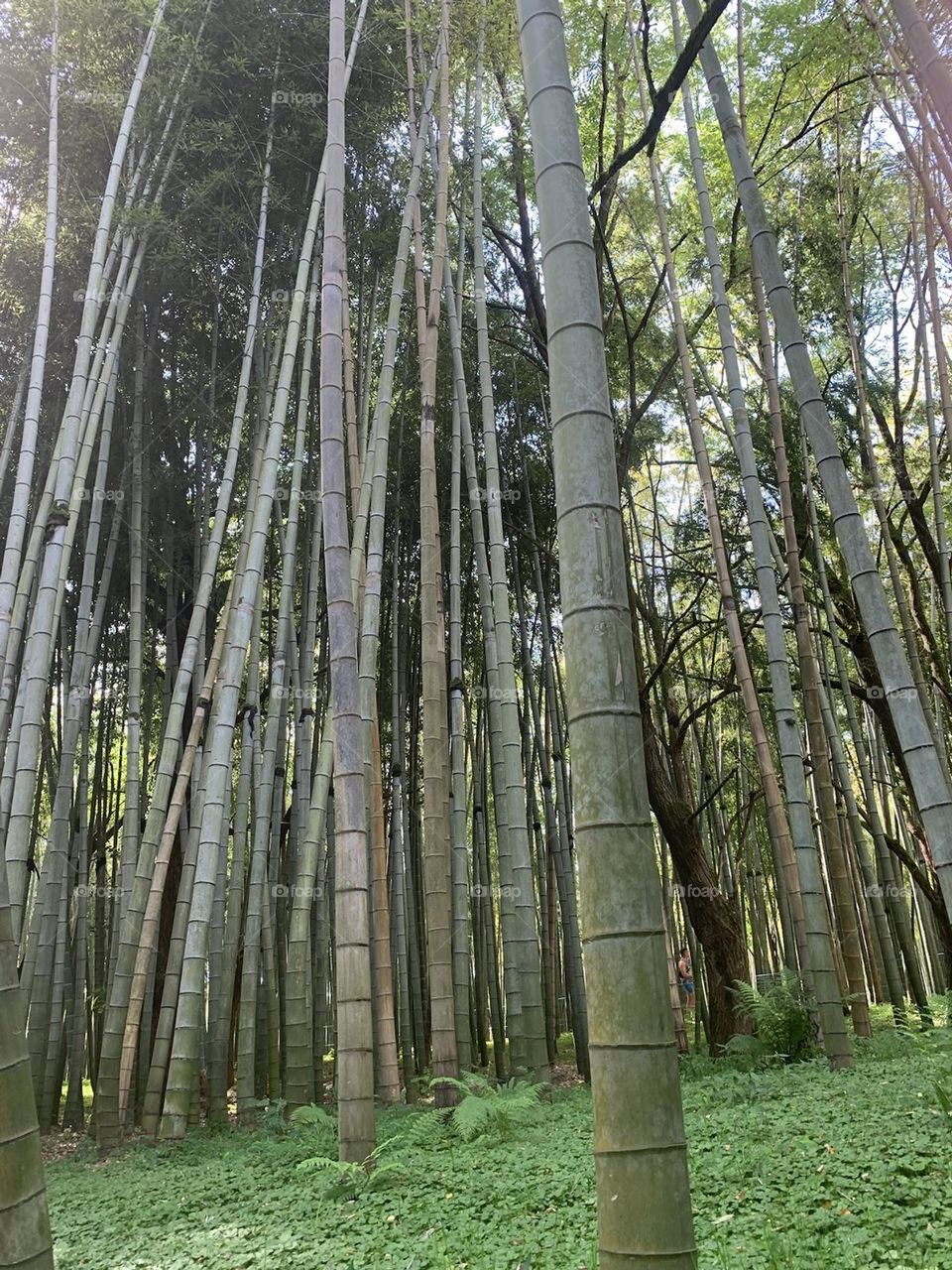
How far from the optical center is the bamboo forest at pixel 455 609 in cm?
179

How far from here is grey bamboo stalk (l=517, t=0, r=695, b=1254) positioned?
1.06 metres

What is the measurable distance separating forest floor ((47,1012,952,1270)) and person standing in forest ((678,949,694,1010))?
5.81 m

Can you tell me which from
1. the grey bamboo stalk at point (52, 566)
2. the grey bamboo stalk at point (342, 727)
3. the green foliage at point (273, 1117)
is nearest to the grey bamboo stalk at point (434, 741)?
the grey bamboo stalk at point (342, 727)

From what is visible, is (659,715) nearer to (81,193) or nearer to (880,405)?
(880,405)

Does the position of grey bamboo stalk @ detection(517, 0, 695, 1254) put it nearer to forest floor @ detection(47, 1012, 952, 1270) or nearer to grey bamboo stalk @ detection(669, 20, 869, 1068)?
forest floor @ detection(47, 1012, 952, 1270)

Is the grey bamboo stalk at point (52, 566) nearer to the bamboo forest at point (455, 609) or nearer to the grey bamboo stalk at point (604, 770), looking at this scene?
the bamboo forest at point (455, 609)

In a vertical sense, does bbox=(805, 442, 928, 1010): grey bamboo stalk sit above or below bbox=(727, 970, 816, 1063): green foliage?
above

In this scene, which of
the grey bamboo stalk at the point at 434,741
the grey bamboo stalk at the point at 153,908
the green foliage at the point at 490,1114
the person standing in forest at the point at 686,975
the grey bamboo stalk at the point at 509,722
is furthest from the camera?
the person standing in forest at the point at 686,975

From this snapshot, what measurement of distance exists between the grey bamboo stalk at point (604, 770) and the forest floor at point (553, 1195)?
3.29 feet

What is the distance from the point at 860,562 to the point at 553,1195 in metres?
1.93

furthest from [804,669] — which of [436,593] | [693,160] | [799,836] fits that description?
[693,160]

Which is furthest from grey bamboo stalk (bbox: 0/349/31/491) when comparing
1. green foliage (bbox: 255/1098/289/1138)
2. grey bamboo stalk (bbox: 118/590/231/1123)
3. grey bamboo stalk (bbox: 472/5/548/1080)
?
green foliage (bbox: 255/1098/289/1138)

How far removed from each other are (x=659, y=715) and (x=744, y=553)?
5.92ft

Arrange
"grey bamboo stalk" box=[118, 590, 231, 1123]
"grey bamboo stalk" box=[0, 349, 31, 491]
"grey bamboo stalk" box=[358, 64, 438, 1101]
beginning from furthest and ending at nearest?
"grey bamboo stalk" box=[0, 349, 31, 491] < "grey bamboo stalk" box=[118, 590, 231, 1123] < "grey bamboo stalk" box=[358, 64, 438, 1101]
